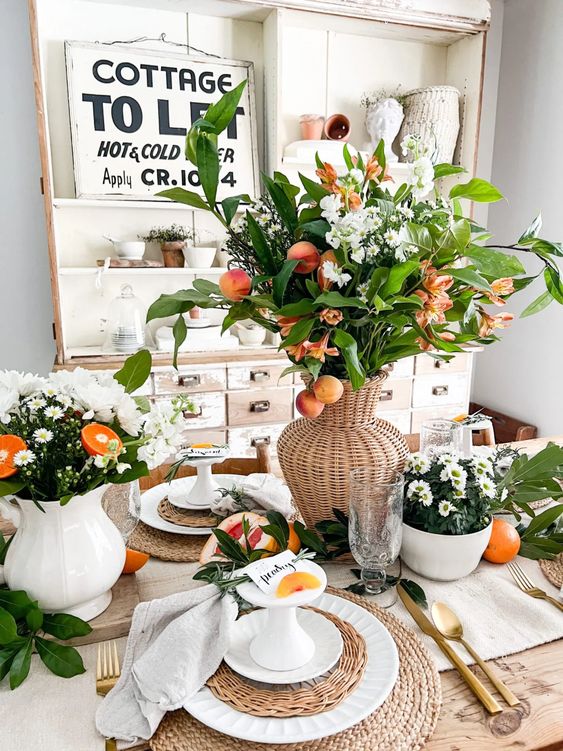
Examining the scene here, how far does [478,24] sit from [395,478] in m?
2.54

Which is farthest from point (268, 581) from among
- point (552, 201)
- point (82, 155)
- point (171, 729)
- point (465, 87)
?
point (465, 87)

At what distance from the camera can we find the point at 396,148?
9.82 ft

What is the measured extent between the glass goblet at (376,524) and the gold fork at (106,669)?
0.38 m

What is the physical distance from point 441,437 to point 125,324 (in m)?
1.69

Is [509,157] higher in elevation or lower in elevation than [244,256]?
higher

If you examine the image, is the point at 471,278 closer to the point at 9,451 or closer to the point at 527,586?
the point at 527,586

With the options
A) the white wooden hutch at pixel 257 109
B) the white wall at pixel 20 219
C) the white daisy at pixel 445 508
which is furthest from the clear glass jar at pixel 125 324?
the white daisy at pixel 445 508

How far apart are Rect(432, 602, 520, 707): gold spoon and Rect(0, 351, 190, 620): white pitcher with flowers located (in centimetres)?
45

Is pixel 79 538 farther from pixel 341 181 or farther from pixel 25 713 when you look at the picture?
pixel 341 181

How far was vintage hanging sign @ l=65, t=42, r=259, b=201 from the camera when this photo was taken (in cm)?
244

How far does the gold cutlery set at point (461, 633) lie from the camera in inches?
28.1

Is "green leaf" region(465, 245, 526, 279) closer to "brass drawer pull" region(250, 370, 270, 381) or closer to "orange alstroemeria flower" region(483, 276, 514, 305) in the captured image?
"orange alstroemeria flower" region(483, 276, 514, 305)

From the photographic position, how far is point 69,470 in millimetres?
777

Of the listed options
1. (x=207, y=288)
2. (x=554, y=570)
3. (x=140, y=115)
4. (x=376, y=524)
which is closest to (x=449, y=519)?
(x=376, y=524)
